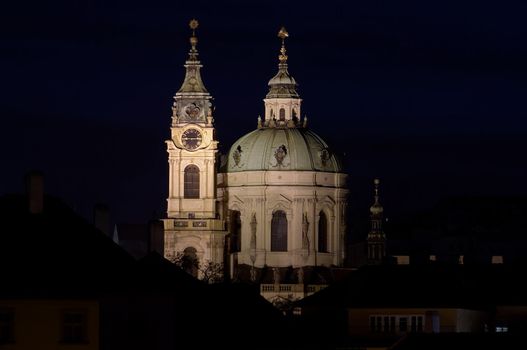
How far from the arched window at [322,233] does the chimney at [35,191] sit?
384 feet

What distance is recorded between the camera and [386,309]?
103 metres

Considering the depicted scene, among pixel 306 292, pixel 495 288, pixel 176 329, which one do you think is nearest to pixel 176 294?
pixel 176 329

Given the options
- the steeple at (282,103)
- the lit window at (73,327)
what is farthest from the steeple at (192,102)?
the lit window at (73,327)

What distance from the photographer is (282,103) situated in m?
196

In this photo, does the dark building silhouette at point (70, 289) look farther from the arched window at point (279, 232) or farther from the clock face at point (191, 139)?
the arched window at point (279, 232)

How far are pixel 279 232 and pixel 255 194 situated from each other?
10.2 feet

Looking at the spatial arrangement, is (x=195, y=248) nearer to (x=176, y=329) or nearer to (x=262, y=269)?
(x=262, y=269)

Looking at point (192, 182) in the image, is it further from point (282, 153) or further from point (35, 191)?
point (35, 191)

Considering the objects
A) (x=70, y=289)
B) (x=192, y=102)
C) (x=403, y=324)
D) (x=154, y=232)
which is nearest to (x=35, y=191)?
(x=70, y=289)

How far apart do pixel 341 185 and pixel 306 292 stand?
35.1 ft

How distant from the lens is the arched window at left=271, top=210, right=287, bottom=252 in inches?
7495

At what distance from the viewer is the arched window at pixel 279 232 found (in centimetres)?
19038

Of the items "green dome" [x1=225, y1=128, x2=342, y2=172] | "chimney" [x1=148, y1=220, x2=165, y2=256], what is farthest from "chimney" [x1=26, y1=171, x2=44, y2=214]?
"green dome" [x1=225, y1=128, x2=342, y2=172]

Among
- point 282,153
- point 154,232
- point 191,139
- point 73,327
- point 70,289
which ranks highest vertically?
point 191,139
